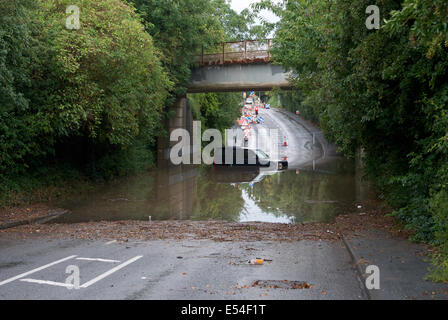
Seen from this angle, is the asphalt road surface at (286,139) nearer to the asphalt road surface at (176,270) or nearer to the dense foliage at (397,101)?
the dense foliage at (397,101)

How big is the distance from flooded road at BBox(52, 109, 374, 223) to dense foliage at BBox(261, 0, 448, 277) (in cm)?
336

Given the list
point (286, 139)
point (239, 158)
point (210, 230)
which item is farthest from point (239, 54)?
point (286, 139)

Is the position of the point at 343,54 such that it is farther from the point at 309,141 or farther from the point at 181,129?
the point at 309,141

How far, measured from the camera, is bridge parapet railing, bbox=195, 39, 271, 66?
34.4 metres

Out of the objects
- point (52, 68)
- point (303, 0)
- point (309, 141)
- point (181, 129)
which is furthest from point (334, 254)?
point (309, 141)

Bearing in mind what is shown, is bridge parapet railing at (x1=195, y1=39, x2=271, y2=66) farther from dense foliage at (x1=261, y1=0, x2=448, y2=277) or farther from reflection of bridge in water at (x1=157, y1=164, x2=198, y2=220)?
dense foliage at (x1=261, y1=0, x2=448, y2=277)

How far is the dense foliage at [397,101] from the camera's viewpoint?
29.3ft

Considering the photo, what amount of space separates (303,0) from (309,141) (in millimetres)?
40976

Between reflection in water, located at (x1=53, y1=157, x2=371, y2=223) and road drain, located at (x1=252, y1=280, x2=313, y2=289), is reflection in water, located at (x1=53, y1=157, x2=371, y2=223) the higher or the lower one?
the lower one

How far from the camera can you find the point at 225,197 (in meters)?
21.3

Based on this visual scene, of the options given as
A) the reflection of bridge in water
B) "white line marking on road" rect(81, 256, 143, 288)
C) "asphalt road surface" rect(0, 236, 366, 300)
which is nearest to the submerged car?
the reflection of bridge in water

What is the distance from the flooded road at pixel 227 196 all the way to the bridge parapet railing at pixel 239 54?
7836 millimetres

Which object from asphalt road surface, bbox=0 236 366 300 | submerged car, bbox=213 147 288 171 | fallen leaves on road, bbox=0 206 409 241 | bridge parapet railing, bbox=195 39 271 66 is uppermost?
Answer: bridge parapet railing, bbox=195 39 271 66

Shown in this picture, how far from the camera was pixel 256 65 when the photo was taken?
35.1m
